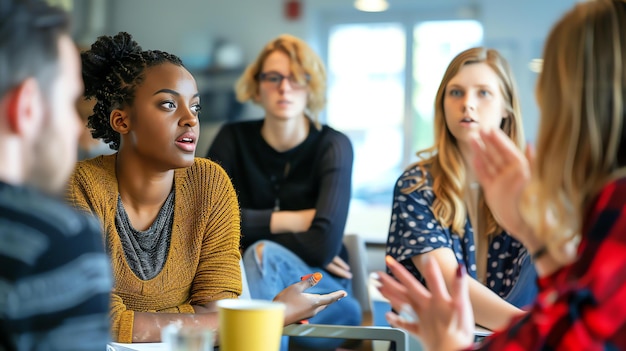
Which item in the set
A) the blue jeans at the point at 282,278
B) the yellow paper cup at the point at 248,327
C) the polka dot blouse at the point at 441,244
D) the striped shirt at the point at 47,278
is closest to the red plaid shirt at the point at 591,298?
the yellow paper cup at the point at 248,327

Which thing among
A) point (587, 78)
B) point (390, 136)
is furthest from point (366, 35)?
point (587, 78)

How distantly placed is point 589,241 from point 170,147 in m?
1.05

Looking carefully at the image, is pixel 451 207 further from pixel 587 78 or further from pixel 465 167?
pixel 587 78

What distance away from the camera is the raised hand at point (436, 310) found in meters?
0.95

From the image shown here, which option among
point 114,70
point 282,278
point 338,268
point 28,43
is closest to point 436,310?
point 28,43

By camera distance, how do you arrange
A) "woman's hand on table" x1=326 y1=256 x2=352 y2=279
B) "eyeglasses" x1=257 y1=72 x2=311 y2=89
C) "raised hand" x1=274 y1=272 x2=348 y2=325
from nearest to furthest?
"raised hand" x1=274 y1=272 x2=348 y2=325 → "woman's hand on table" x1=326 y1=256 x2=352 y2=279 → "eyeglasses" x1=257 y1=72 x2=311 y2=89

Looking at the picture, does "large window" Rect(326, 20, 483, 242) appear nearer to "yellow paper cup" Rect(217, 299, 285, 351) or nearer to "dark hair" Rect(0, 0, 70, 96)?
"yellow paper cup" Rect(217, 299, 285, 351)

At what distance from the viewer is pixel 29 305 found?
791 mm

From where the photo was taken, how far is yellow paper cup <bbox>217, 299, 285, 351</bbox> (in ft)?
3.27

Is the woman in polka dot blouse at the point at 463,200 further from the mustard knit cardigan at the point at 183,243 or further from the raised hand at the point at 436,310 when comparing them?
the raised hand at the point at 436,310

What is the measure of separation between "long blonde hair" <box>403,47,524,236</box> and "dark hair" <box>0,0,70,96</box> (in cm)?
138

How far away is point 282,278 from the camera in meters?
2.67

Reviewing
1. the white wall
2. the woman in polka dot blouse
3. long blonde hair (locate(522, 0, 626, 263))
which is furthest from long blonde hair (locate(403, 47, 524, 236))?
the white wall

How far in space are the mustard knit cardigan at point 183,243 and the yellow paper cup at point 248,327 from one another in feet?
1.81
